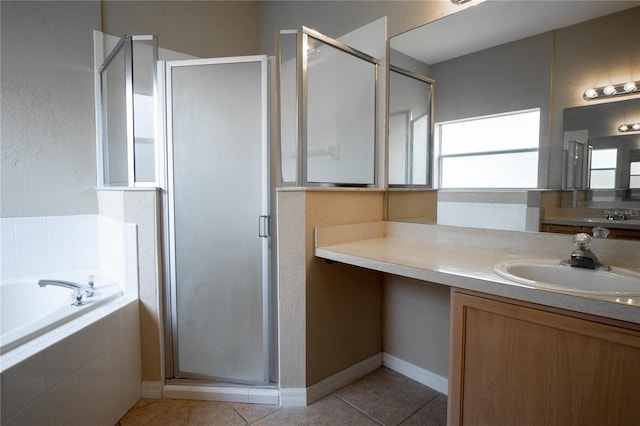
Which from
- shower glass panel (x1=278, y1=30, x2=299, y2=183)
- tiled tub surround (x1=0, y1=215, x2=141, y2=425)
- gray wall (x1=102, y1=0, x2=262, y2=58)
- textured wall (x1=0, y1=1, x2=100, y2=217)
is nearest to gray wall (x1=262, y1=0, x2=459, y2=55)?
gray wall (x1=102, y1=0, x2=262, y2=58)

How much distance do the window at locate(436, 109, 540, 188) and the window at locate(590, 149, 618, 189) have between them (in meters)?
0.20

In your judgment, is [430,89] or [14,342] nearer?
[14,342]

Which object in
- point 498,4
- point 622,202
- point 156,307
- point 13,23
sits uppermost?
point 13,23

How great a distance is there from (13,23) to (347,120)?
2.10m

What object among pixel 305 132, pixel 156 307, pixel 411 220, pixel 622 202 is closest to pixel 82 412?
pixel 156 307

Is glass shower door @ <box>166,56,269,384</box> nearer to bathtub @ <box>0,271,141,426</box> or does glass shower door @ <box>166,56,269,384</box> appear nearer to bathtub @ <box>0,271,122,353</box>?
bathtub @ <box>0,271,141,426</box>

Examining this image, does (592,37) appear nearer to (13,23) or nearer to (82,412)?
(82,412)

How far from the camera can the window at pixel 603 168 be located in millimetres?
1259

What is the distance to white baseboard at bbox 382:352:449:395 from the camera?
1.82 meters

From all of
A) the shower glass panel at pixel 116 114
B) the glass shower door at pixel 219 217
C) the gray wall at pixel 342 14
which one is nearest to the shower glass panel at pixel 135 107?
the shower glass panel at pixel 116 114

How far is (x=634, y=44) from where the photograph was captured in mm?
1189

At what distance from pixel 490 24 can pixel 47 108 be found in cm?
260

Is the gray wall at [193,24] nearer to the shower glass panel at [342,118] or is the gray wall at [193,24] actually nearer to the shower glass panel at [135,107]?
the shower glass panel at [135,107]

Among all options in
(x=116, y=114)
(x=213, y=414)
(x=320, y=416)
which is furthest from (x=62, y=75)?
(x=320, y=416)
